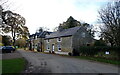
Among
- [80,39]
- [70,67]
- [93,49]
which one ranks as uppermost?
[80,39]

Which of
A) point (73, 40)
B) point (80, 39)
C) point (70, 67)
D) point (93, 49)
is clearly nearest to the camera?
point (70, 67)

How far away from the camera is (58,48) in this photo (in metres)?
37.7

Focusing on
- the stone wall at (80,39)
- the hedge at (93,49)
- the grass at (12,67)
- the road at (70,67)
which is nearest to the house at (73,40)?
the stone wall at (80,39)

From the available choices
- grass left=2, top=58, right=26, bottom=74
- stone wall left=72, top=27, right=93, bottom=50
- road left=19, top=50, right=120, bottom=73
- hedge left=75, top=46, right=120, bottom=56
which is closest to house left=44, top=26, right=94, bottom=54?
stone wall left=72, top=27, right=93, bottom=50

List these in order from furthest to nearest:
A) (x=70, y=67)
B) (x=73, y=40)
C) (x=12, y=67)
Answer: (x=73, y=40) < (x=70, y=67) < (x=12, y=67)

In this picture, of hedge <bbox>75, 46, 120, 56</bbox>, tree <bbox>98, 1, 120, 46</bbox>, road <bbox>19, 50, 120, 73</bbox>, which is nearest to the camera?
road <bbox>19, 50, 120, 73</bbox>

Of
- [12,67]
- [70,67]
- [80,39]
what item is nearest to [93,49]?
[80,39]

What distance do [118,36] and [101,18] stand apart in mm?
6001

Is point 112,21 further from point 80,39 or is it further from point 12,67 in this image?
point 12,67

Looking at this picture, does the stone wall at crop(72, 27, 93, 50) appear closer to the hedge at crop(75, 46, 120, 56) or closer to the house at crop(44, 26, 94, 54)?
the house at crop(44, 26, 94, 54)

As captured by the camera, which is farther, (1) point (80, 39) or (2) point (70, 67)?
(1) point (80, 39)

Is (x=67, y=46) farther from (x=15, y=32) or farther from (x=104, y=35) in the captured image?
(x=15, y=32)

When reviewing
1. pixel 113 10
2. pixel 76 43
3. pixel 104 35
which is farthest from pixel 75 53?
pixel 113 10

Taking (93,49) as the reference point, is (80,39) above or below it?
above
